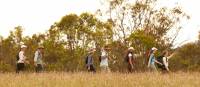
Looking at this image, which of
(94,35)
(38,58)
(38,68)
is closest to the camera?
(38,58)

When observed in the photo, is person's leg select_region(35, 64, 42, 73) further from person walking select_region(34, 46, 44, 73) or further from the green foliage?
the green foliage

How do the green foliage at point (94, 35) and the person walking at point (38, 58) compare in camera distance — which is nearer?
the person walking at point (38, 58)

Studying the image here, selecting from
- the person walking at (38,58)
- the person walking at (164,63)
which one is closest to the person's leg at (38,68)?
the person walking at (38,58)

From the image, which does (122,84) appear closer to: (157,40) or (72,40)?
(157,40)

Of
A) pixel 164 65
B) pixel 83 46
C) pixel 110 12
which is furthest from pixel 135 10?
pixel 164 65

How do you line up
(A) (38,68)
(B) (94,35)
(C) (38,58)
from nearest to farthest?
(C) (38,58), (A) (38,68), (B) (94,35)

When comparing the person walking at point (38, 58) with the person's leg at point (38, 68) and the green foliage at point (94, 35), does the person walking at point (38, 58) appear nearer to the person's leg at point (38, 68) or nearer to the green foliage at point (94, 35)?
the person's leg at point (38, 68)

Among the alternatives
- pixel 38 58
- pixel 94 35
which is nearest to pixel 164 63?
pixel 38 58

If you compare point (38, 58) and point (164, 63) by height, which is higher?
point (38, 58)

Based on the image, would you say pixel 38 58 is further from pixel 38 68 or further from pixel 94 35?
pixel 94 35

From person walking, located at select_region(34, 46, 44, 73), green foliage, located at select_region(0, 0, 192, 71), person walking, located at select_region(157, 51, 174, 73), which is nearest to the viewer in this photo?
person walking, located at select_region(34, 46, 44, 73)

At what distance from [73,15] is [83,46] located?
3.88 meters

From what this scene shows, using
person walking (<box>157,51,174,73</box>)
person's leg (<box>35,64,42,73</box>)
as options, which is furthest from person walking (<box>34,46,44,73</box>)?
person walking (<box>157,51,174,73</box>)

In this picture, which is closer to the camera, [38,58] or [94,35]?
[38,58]
